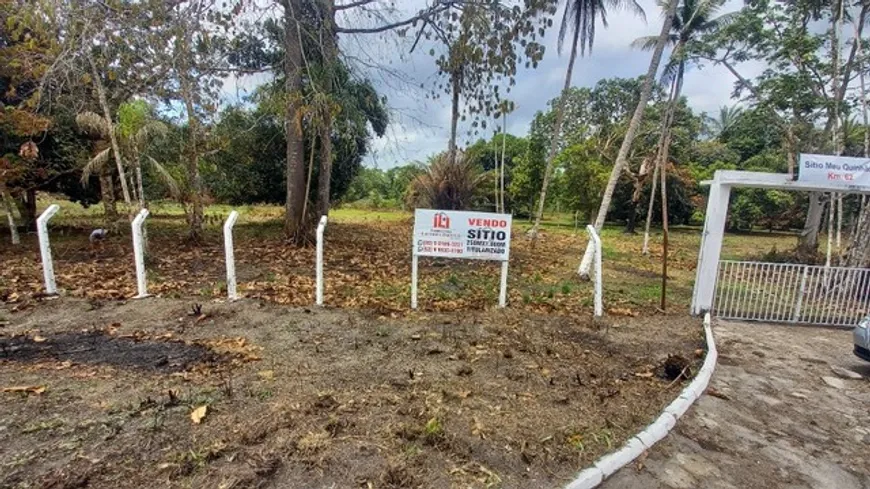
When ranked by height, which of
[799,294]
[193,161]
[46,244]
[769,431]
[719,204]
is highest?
[193,161]

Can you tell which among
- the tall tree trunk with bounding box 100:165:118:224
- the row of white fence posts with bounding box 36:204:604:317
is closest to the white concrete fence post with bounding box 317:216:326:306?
the row of white fence posts with bounding box 36:204:604:317

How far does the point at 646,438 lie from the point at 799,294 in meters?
5.69

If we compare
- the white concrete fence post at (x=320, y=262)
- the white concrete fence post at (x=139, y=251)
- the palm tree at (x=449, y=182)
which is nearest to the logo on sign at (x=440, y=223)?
the white concrete fence post at (x=320, y=262)

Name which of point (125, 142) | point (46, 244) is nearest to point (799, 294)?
point (46, 244)

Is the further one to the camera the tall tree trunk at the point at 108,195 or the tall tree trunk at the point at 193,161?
the tall tree trunk at the point at 108,195

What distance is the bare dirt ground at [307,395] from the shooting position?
2605mm

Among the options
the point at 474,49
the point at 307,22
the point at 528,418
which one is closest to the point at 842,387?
the point at 528,418

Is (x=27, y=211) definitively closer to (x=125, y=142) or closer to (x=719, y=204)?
(x=125, y=142)

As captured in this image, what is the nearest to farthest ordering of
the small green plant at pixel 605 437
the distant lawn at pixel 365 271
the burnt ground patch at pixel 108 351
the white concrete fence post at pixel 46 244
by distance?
the small green plant at pixel 605 437 < the burnt ground patch at pixel 108 351 < the white concrete fence post at pixel 46 244 < the distant lawn at pixel 365 271

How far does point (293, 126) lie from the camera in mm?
10281

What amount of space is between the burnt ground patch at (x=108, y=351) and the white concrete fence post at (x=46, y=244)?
1730 millimetres

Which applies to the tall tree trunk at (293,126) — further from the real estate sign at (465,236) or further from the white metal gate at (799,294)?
the white metal gate at (799,294)

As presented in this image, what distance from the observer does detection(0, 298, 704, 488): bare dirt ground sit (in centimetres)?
261

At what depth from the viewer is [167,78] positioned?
26.2 feet
